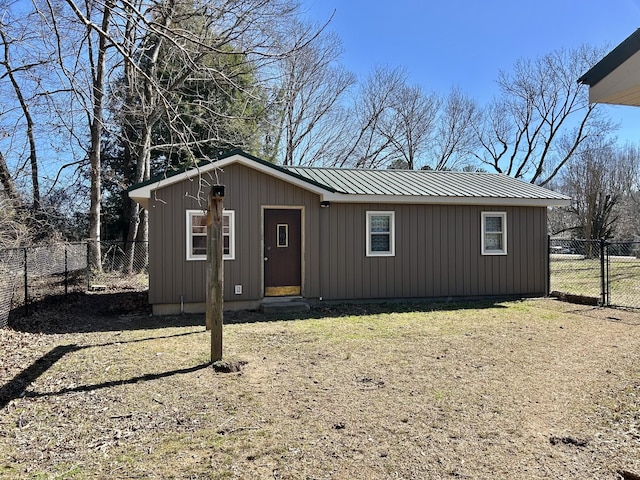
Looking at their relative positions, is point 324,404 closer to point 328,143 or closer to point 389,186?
point 389,186

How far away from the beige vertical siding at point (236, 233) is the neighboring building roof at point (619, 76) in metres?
6.18

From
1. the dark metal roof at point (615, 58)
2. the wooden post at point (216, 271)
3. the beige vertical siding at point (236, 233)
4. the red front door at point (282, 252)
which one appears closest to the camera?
the dark metal roof at point (615, 58)

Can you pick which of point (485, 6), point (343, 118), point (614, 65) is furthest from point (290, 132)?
point (614, 65)

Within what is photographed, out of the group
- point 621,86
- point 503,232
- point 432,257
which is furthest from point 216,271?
point 503,232

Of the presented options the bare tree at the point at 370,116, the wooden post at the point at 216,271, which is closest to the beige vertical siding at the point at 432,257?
the wooden post at the point at 216,271

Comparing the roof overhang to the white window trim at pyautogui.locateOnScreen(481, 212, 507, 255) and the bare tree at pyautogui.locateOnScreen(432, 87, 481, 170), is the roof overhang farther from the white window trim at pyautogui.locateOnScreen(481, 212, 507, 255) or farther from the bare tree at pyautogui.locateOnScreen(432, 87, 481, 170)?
the bare tree at pyautogui.locateOnScreen(432, 87, 481, 170)

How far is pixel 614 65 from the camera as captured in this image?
2.67m

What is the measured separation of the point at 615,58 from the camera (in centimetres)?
266

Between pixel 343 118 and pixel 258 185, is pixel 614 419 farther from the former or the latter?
pixel 343 118

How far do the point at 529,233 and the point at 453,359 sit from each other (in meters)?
6.48

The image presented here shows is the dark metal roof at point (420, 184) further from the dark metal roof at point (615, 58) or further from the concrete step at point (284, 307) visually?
the dark metal roof at point (615, 58)

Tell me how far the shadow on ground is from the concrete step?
0.13m

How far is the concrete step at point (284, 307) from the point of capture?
8.48m

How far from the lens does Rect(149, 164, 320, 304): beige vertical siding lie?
8133 mm
